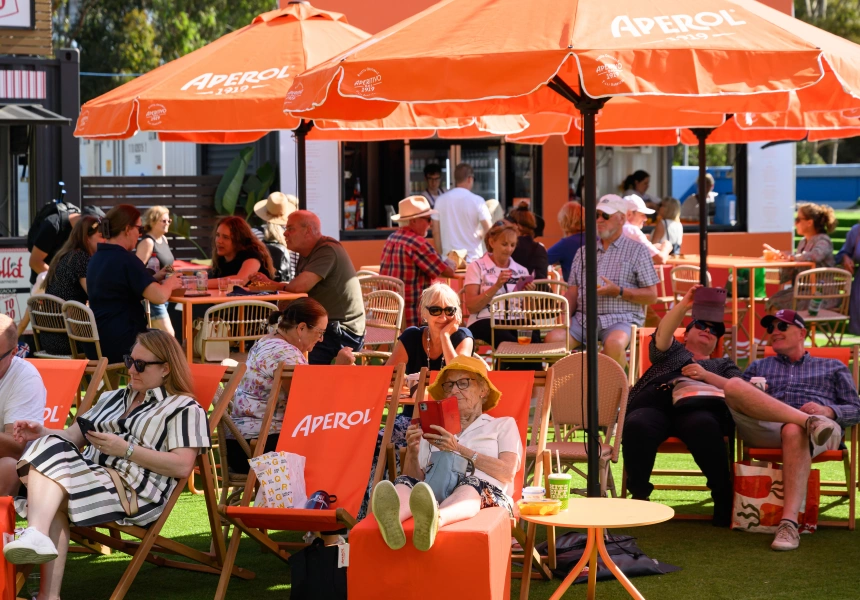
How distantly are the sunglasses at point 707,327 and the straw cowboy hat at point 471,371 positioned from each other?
173cm

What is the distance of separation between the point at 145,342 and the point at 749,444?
10.5 feet

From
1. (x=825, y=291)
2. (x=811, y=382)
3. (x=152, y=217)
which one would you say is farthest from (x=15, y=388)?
(x=825, y=291)

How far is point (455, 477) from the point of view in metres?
5.14

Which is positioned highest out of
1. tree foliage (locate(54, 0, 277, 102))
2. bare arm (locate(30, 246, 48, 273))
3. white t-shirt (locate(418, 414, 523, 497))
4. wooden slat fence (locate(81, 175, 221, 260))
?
tree foliage (locate(54, 0, 277, 102))

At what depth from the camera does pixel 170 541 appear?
5.16m

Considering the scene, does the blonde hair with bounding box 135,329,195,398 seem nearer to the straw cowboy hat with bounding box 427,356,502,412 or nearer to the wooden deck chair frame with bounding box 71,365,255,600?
the wooden deck chair frame with bounding box 71,365,255,600

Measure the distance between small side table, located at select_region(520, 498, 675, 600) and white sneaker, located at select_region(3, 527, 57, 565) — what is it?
1844 mm

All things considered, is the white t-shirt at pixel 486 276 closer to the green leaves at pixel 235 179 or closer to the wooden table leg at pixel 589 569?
the wooden table leg at pixel 589 569

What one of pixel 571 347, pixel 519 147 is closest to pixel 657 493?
pixel 571 347

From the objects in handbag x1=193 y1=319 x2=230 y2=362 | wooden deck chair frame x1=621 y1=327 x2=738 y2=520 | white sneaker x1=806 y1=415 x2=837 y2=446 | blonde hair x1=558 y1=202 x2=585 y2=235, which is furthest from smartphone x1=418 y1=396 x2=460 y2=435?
blonde hair x1=558 y1=202 x2=585 y2=235

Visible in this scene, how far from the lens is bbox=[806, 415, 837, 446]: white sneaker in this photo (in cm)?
608

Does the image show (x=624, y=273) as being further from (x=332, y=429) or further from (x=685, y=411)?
(x=332, y=429)

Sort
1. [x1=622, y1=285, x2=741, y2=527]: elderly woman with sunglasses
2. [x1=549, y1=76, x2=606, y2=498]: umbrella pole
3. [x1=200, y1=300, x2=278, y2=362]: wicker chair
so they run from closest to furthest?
[x1=549, y1=76, x2=606, y2=498]: umbrella pole
[x1=622, y1=285, x2=741, y2=527]: elderly woman with sunglasses
[x1=200, y1=300, x2=278, y2=362]: wicker chair

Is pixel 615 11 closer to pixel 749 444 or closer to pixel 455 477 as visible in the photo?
pixel 455 477
